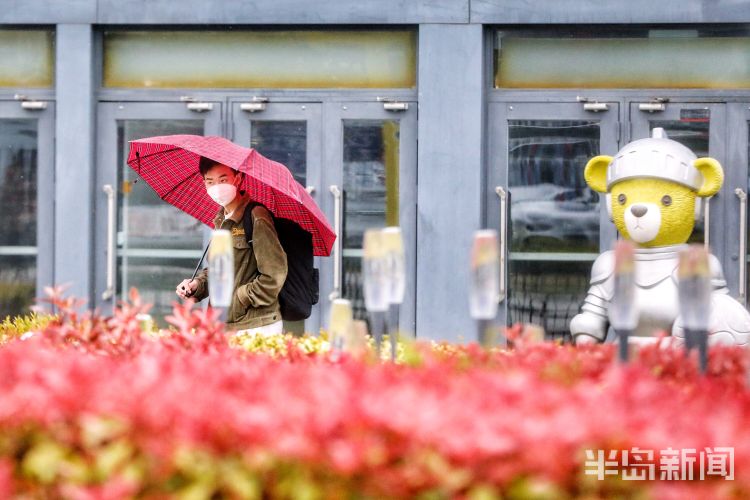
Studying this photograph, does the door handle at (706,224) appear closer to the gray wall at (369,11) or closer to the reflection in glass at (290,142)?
the gray wall at (369,11)

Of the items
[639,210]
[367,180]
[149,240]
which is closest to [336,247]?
[367,180]

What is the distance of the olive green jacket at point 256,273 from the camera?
18.7ft

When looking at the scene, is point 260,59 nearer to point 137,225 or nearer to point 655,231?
point 137,225

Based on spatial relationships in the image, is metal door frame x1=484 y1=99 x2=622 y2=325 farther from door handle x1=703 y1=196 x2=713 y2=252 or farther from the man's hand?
the man's hand

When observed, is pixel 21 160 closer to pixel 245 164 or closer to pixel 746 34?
pixel 245 164

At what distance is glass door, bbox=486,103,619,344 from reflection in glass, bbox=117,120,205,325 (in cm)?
225

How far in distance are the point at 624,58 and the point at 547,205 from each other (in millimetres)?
1179

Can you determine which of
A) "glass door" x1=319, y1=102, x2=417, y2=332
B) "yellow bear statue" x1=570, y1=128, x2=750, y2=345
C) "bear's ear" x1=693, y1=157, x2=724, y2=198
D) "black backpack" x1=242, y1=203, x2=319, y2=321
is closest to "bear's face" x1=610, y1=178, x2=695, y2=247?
"yellow bear statue" x1=570, y1=128, x2=750, y2=345

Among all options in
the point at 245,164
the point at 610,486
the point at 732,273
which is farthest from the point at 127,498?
the point at 732,273

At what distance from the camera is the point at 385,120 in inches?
341

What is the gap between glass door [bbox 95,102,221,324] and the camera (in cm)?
882

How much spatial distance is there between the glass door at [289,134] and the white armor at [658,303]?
2954mm

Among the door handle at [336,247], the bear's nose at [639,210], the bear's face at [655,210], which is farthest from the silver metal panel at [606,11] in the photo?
the bear's nose at [639,210]

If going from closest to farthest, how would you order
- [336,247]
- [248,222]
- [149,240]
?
[248,222] < [336,247] < [149,240]
